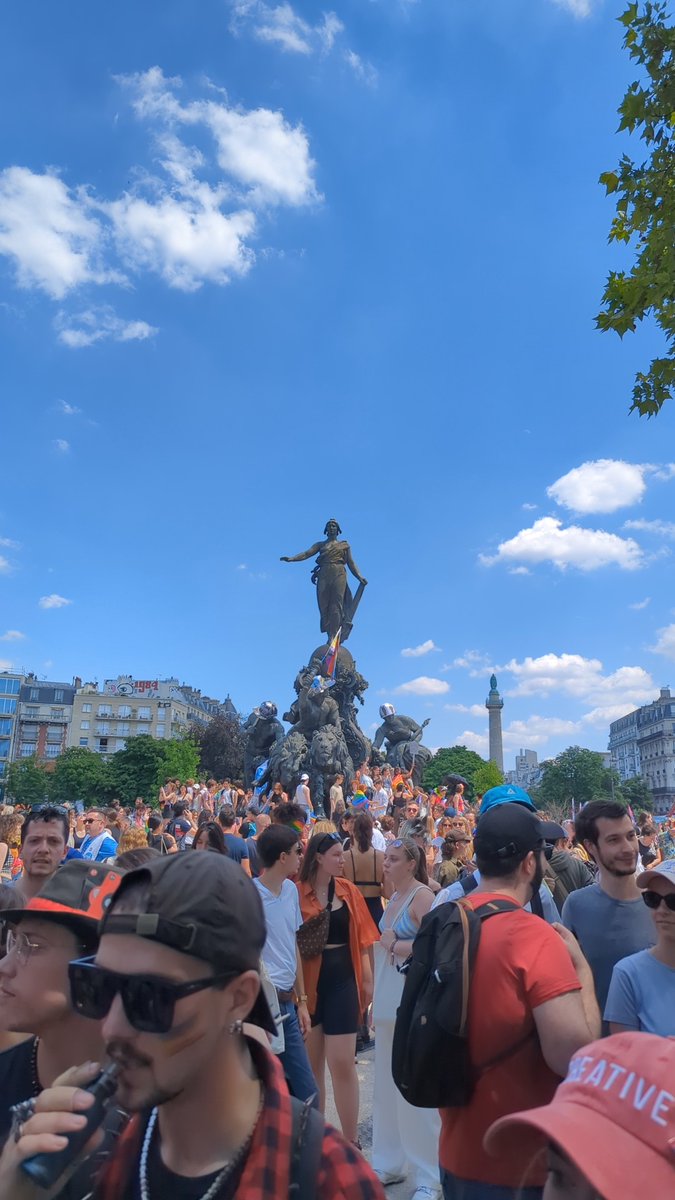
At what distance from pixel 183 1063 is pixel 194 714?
4659 inches

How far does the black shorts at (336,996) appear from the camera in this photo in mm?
4430

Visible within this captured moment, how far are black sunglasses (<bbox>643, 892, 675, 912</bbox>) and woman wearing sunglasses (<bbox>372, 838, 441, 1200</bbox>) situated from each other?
1.95 m

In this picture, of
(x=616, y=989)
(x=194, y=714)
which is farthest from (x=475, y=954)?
(x=194, y=714)

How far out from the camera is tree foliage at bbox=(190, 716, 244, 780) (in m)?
60.8

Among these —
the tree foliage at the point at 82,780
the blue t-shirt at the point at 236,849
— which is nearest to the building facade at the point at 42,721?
the tree foliage at the point at 82,780

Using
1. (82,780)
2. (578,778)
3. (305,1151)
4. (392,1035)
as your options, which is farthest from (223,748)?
(305,1151)

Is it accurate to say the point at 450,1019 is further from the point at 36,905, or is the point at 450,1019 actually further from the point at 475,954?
the point at 36,905

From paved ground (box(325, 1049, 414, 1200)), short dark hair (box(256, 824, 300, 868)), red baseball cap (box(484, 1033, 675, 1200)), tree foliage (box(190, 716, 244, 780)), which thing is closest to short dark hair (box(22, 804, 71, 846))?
short dark hair (box(256, 824, 300, 868))

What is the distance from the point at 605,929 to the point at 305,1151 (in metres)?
2.30

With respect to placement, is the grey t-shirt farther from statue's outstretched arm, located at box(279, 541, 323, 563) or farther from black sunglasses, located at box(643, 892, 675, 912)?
statue's outstretched arm, located at box(279, 541, 323, 563)

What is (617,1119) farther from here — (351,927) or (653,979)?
(351,927)

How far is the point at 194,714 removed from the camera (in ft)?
383

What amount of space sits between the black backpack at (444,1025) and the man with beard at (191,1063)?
0.88 metres

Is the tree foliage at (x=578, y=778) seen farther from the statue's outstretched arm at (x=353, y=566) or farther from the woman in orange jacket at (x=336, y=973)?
the woman in orange jacket at (x=336, y=973)
